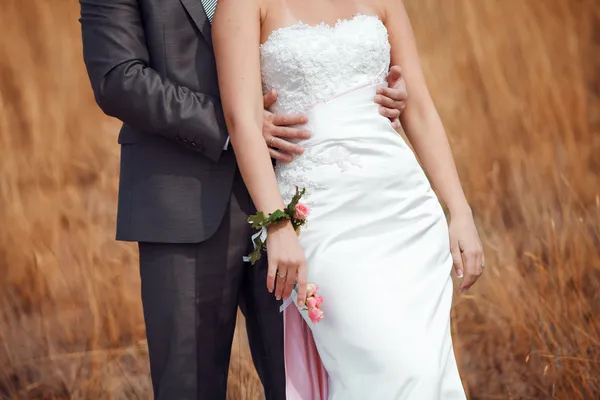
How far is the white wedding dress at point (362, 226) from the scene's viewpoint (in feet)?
4.64

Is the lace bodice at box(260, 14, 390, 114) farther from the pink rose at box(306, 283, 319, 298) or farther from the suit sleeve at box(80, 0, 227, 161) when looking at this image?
the pink rose at box(306, 283, 319, 298)

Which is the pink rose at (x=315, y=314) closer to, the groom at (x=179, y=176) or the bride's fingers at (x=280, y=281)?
the bride's fingers at (x=280, y=281)

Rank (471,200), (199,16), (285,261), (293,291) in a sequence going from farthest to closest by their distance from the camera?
(471,200) < (199,16) < (293,291) < (285,261)

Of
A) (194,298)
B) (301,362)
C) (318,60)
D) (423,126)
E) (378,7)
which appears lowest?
(301,362)

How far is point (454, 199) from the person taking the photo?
5.34 feet

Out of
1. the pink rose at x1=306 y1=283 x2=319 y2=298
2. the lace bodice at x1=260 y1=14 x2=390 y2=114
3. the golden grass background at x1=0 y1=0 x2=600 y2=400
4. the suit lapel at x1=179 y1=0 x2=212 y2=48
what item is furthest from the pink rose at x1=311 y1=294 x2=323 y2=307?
the golden grass background at x1=0 y1=0 x2=600 y2=400

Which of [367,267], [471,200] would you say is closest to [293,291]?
[367,267]

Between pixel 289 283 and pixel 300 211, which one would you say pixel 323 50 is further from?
pixel 289 283

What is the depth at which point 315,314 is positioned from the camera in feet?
4.62

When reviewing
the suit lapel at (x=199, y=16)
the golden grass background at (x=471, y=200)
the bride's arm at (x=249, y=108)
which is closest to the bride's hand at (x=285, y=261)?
the bride's arm at (x=249, y=108)

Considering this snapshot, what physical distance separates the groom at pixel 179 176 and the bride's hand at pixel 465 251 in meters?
0.27

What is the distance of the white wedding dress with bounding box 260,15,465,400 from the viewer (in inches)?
55.7

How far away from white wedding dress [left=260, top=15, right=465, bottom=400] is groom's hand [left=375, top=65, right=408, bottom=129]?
17 mm

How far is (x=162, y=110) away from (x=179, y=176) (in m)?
0.16
